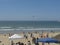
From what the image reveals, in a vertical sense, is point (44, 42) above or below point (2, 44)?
above

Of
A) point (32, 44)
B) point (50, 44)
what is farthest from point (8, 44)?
point (50, 44)

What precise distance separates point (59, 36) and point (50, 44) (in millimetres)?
1727

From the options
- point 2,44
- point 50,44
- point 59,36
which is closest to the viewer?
point 50,44

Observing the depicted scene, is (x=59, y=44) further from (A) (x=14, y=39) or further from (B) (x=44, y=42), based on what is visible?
(A) (x=14, y=39)

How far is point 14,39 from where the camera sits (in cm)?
1761

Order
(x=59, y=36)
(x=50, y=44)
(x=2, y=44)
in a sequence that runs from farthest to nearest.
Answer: (x=2, y=44) < (x=59, y=36) < (x=50, y=44)

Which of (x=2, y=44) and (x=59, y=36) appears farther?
(x=2, y=44)

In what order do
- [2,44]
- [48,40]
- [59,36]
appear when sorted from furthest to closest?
[2,44], [59,36], [48,40]

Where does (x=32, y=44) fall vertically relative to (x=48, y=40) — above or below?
below

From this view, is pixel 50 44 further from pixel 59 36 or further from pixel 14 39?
pixel 14 39

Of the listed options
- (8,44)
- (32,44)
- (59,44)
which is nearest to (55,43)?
(59,44)

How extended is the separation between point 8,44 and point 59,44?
15.7 feet

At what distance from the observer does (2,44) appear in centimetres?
1738

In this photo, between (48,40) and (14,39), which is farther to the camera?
Result: (14,39)
